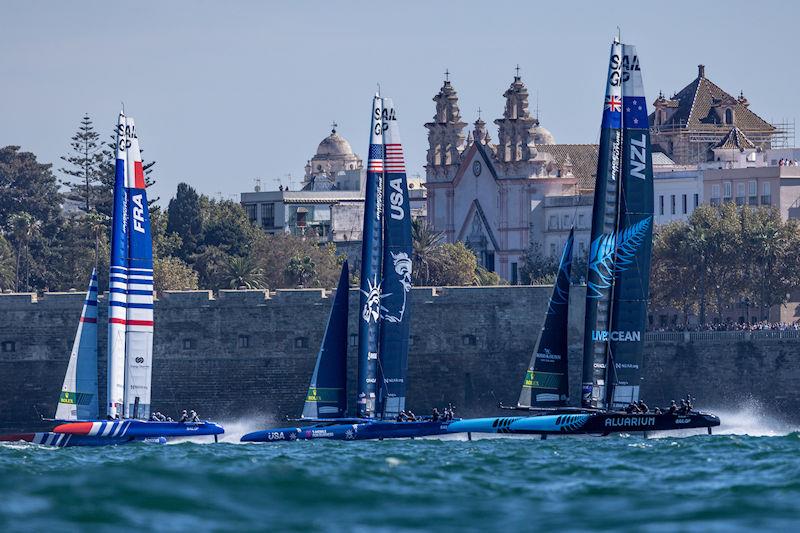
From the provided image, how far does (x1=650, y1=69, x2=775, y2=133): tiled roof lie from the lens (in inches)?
5027

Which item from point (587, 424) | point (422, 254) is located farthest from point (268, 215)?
point (587, 424)

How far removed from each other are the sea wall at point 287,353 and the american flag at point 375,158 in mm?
13166

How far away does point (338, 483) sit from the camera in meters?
42.8

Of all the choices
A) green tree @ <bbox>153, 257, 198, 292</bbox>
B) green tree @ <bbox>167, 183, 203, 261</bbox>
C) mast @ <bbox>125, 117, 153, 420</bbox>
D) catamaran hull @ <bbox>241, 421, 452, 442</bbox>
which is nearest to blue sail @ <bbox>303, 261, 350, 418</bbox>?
catamaran hull @ <bbox>241, 421, 452, 442</bbox>

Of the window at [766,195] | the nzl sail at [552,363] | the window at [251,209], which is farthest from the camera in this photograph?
the window at [251,209]

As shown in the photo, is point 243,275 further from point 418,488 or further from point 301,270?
point 418,488

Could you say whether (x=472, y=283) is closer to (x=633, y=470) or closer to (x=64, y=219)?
(x=64, y=219)

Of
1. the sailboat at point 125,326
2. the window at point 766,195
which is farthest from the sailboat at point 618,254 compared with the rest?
the window at point 766,195

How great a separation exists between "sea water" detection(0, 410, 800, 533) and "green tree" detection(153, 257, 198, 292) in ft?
139

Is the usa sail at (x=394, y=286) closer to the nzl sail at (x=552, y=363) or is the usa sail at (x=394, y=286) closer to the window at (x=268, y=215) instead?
the nzl sail at (x=552, y=363)

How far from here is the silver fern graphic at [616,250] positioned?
56812mm

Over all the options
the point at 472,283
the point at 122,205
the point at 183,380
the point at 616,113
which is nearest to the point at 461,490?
the point at 616,113

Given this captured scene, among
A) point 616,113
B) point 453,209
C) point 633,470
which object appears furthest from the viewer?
point 453,209

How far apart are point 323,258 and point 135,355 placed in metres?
51.3
